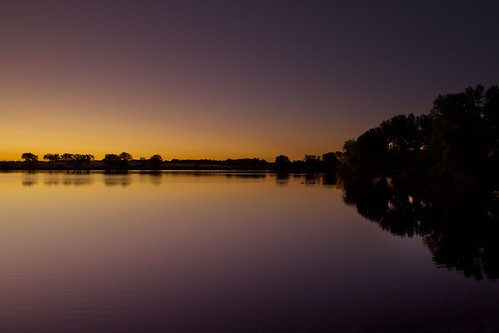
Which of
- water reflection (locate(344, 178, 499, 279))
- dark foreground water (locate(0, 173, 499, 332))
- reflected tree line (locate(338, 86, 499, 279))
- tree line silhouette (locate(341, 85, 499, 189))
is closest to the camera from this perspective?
dark foreground water (locate(0, 173, 499, 332))

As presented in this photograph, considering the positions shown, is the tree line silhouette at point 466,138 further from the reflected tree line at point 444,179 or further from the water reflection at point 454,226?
the water reflection at point 454,226

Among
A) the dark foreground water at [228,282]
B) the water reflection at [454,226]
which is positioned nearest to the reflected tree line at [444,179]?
the water reflection at [454,226]

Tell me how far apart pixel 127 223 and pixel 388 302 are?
1057 inches

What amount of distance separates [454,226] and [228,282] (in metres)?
24.1

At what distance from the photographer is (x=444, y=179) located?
313 ft

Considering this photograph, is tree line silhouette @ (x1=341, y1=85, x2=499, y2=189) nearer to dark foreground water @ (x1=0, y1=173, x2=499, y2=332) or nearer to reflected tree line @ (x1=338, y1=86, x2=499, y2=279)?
reflected tree line @ (x1=338, y1=86, x2=499, y2=279)

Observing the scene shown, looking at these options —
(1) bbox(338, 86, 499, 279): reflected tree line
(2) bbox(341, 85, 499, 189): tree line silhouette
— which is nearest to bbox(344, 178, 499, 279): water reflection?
(1) bbox(338, 86, 499, 279): reflected tree line

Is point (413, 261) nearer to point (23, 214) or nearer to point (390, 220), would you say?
point (390, 220)

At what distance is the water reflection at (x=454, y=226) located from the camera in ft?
78.7

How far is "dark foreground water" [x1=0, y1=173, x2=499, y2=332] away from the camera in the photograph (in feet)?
47.8

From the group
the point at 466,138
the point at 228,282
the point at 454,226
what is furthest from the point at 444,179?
the point at 228,282

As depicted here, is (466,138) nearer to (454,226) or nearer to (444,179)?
(444,179)

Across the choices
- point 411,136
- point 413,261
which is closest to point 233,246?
point 413,261

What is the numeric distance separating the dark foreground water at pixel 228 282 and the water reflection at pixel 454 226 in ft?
4.45
